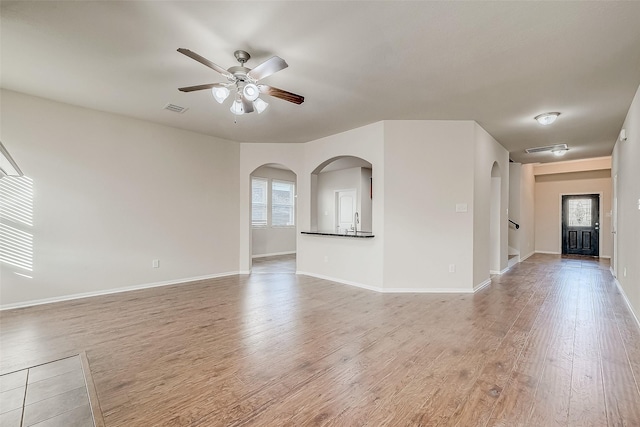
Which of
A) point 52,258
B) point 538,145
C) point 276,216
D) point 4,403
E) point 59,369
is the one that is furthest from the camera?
point 276,216

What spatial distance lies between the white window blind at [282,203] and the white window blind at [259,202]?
0.27m

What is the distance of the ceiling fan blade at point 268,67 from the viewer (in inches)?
91.5

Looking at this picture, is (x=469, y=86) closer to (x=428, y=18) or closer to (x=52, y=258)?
(x=428, y=18)

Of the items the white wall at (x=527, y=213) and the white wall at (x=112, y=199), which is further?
the white wall at (x=527, y=213)

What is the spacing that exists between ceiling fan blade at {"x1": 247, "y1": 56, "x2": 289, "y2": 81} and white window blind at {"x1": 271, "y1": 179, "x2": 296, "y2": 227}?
20.0 feet

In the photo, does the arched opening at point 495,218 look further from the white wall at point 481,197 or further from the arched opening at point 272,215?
the arched opening at point 272,215

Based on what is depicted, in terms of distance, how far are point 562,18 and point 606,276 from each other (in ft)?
19.3

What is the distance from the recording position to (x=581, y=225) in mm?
8789

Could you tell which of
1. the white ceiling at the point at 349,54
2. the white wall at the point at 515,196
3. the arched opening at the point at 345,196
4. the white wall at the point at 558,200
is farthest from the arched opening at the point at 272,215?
the white wall at the point at 558,200

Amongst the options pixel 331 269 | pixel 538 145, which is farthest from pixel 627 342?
pixel 538 145

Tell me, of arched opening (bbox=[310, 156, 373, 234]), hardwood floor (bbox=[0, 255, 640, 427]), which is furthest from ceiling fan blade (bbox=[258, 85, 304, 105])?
arched opening (bbox=[310, 156, 373, 234])

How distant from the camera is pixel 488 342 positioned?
9.07 ft

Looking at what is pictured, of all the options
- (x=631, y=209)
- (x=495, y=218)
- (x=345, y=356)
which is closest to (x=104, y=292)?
(x=345, y=356)

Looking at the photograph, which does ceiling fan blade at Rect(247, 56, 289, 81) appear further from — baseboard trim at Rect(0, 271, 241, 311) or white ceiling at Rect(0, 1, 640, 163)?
baseboard trim at Rect(0, 271, 241, 311)
